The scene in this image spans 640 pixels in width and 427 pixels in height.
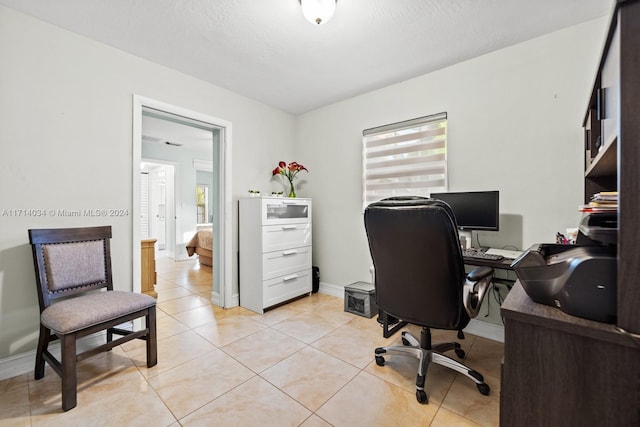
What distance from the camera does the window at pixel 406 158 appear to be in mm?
2641

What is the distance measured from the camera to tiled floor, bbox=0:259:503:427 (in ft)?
4.73

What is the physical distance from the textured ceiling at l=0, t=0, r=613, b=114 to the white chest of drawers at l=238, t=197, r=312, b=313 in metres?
1.40

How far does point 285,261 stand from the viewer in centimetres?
313

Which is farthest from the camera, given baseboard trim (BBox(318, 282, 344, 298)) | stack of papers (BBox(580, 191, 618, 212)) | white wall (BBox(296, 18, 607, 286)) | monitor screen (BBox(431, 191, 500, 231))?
baseboard trim (BBox(318, 282, 344, 298))

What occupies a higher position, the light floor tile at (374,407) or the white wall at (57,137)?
the white wall at (57,137)

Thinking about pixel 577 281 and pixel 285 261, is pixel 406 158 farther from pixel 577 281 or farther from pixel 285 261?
pixel 577 281

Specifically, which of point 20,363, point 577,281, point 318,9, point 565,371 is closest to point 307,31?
point 318,9

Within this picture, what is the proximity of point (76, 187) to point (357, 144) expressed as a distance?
2.67 metres

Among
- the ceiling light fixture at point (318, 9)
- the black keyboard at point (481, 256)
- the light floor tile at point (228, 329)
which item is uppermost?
the ceiling light fixture at point (318, 9)

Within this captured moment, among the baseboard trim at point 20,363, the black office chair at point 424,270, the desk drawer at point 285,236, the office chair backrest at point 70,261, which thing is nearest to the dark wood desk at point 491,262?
the black office chair at point 424,270

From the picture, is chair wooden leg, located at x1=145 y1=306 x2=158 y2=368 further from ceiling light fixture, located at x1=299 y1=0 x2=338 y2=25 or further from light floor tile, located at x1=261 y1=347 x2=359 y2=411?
ceiling light fixture, located at x1=299 y1=0 x2=338 y2=25

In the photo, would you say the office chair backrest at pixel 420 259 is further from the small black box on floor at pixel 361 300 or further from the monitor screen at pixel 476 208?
the small black box on floor at pixel 361 300

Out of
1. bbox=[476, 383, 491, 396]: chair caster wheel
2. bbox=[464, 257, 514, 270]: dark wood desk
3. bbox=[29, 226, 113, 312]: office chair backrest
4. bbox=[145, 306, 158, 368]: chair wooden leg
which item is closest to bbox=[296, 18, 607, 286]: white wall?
bbox=[464, 257, 514, 270]: dark wood desk

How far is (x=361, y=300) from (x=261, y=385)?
1.36m
